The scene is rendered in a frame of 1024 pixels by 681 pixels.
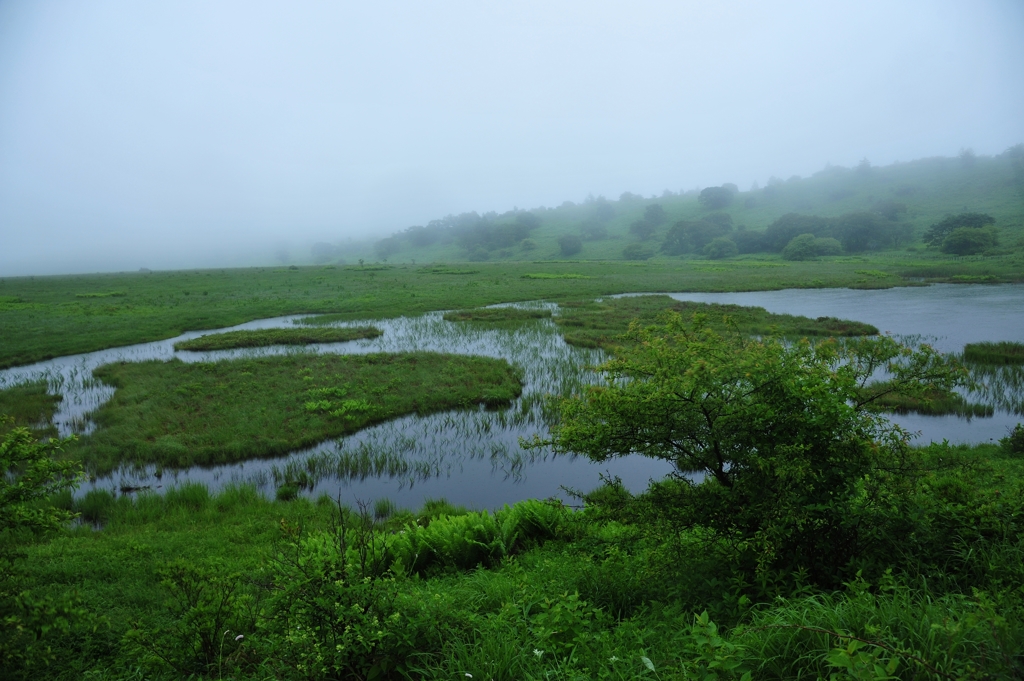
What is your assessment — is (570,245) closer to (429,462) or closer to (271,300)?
(271,300)

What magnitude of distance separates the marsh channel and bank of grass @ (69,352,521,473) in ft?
1.97

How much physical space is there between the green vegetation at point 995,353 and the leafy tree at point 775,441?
19408 millimetres

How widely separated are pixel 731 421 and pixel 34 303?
58196mm

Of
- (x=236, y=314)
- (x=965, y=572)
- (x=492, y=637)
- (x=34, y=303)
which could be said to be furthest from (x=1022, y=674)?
(x=34, y=303)

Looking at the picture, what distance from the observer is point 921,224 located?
99.5 m

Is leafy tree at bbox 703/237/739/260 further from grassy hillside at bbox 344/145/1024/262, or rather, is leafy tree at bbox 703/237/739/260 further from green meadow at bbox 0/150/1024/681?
green meadow at bbox 0/150/1024/681

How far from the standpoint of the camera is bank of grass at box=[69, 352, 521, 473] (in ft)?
43.9

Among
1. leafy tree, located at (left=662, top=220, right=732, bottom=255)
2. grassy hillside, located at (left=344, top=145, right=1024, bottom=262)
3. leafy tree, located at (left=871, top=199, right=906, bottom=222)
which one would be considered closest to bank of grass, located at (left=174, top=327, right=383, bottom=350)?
grassy hillside, located at (left=344, top=145, right=1024, bottom=262)

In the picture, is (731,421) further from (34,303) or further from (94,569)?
(34,303)

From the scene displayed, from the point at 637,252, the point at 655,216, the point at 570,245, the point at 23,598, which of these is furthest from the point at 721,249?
the point at 23,598

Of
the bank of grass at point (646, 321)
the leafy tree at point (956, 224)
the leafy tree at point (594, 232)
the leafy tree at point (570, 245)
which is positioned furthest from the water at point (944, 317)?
the leafy tree at point (594, 232)

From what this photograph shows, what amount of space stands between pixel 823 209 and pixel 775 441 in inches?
6235

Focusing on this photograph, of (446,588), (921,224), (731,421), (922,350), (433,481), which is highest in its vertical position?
(921,224)

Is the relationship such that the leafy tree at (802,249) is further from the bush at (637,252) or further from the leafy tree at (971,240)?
the bush at (637,252)
